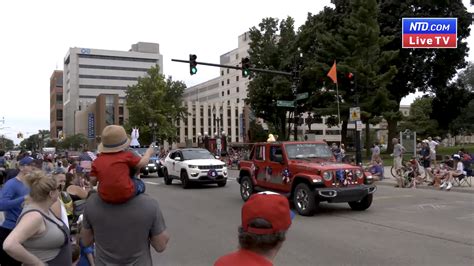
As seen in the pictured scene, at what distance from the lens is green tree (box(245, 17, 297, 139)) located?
42.3 m

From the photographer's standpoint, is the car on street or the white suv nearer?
the car on street

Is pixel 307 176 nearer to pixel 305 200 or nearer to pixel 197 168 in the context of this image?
Result: pixel 305 200

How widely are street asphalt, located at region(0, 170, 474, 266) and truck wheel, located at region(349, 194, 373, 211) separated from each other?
0.71 feet

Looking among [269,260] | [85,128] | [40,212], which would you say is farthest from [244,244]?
[85,128]

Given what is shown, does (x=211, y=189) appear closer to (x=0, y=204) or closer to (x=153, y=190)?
(x=153, y=190)

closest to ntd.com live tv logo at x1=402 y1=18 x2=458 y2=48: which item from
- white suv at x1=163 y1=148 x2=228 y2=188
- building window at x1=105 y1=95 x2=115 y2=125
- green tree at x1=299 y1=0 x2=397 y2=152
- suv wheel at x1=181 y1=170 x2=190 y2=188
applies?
green tree at x1=299 y1=0 x2=397 y2=152

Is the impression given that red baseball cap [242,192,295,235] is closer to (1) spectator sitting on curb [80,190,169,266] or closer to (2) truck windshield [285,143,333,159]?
(1) spectator sitting on curb [80,190,169,266]

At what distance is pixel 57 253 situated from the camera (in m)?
4.14

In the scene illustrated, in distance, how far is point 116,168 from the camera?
11.3ft

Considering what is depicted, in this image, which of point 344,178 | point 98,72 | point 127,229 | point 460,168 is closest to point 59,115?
point 98,72

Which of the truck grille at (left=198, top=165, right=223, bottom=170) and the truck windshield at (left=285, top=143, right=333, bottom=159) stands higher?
the truck windshield at (left=285, top=143, right=333, bottom=159)

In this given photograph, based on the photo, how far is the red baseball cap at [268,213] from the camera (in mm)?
2514

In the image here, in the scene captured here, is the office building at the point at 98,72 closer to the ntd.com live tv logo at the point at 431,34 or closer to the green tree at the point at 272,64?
the green tree at the point at 272,64

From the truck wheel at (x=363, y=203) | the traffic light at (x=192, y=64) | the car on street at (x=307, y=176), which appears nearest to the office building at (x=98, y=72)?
the traffic light at (x=192, y=64)
